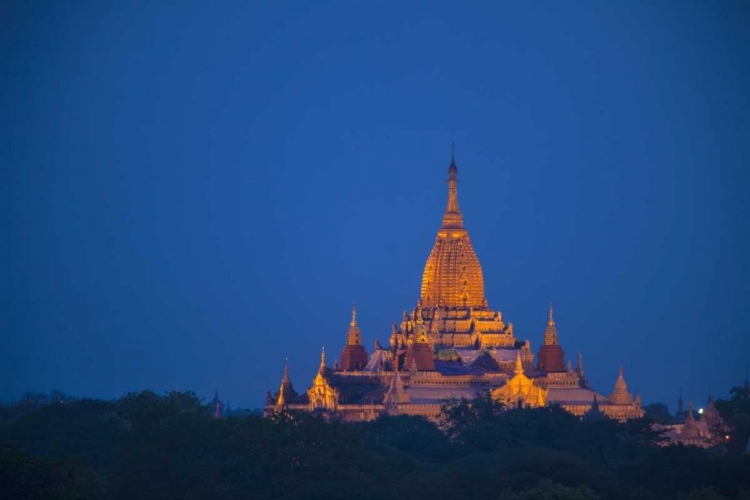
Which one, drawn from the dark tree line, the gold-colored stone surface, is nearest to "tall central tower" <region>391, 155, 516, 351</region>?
the gold-colored stone surface

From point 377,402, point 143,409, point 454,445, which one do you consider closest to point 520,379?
point 377,402

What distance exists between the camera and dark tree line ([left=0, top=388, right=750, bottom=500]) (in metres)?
74.4

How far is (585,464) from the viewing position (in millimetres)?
81188

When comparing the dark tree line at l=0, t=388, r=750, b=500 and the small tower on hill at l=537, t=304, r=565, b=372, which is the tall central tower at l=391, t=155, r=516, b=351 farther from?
the dark tree line at l=0, t=388, r=750, b=500

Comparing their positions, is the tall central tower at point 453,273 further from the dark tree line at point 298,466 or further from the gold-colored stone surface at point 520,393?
the dark tree line at point 298,466

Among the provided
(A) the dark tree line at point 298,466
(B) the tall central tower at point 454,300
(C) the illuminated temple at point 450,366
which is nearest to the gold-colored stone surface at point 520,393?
(C) the illuminated temple at point 450,366

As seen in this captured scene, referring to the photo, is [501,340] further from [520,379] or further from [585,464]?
[585,464]

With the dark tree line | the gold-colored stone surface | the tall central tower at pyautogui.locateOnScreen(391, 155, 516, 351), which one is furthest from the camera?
the tall central tower at pyautogui.locateOnScreen(391, 155, 516, 351)

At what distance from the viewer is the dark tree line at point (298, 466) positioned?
2931 inches

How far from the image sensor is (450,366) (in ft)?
400

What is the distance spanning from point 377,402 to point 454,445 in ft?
59.9

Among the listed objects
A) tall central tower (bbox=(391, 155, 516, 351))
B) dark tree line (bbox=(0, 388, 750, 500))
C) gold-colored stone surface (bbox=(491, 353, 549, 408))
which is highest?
tall central tower (bbox=(391, 155, 516, 351))

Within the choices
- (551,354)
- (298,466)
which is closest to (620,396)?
(551,354)

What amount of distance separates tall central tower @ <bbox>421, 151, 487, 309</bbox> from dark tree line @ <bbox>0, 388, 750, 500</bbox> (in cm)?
3456
